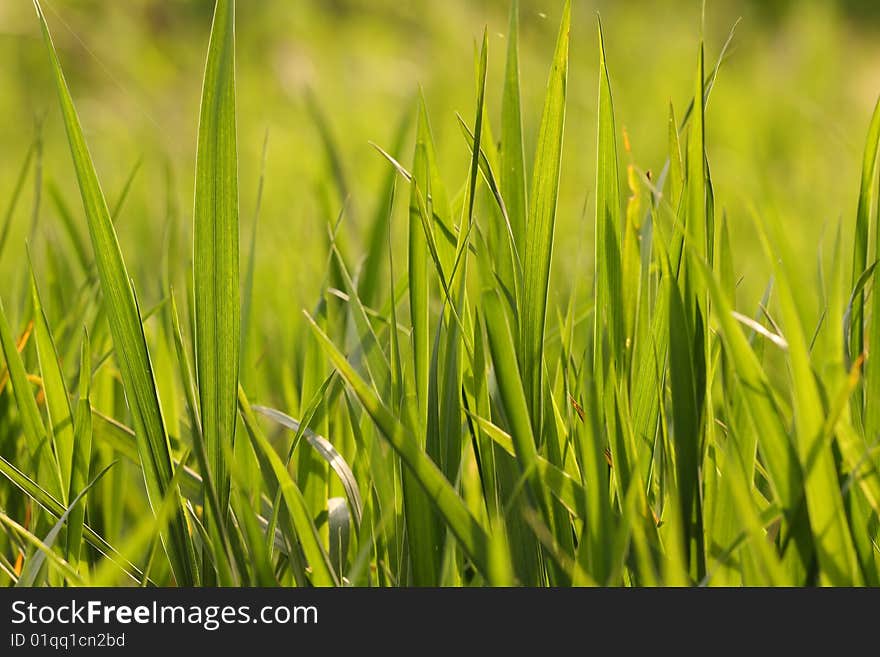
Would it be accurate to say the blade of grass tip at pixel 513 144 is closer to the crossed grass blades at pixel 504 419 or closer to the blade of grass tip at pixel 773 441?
the crossed grass blades at pixel 504 419

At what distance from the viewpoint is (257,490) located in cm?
53

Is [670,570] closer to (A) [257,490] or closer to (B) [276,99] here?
(A) [257,490]

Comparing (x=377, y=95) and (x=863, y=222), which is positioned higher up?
(x=377, y=95)

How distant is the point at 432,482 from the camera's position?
37 cm

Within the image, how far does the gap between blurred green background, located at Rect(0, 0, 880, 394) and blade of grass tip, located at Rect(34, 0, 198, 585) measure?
15.1 inches

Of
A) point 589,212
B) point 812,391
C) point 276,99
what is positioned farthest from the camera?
point 276,99

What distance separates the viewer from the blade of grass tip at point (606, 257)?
0.46 m

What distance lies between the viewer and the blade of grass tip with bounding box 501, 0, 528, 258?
454 millimetres

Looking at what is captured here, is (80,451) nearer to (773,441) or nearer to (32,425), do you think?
(32,425)

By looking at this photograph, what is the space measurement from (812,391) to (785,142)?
165 cm

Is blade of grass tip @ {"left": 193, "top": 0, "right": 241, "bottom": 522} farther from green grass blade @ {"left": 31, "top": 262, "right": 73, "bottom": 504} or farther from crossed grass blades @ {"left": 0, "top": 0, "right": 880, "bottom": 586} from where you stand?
green grass blade @ {"left": 31, "top": 262, "right": 73, "bottom": 504}

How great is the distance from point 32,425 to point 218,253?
0.16 meters

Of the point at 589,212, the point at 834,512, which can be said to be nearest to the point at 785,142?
the point at 589,212

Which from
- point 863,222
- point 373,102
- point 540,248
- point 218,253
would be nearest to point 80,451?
point 218,253
